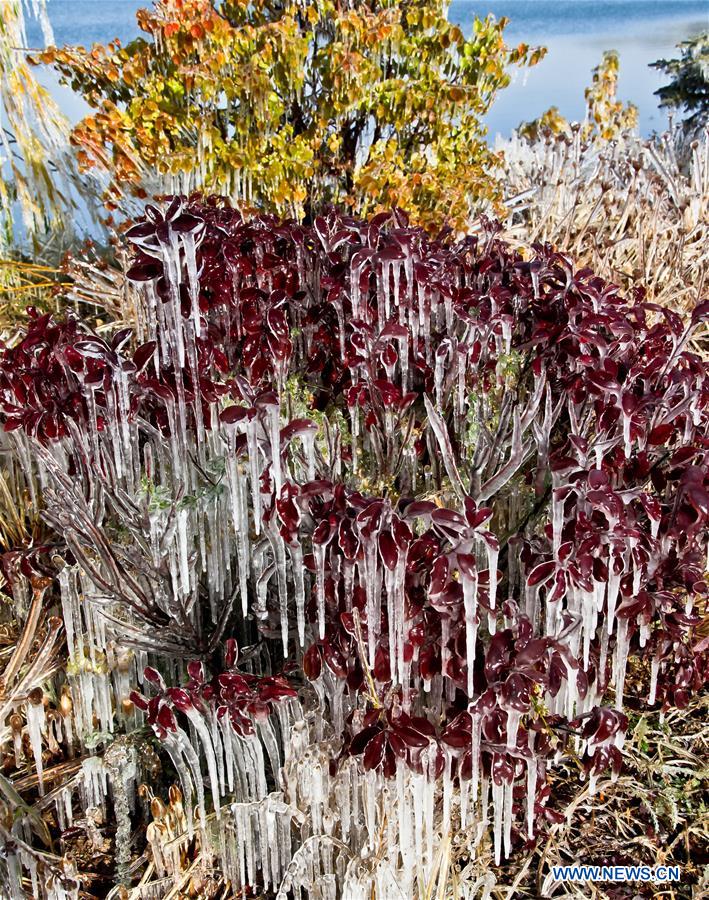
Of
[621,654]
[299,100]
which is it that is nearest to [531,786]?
[621,654]

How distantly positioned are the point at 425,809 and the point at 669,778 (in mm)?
900

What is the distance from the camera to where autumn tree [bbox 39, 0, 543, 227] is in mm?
3660

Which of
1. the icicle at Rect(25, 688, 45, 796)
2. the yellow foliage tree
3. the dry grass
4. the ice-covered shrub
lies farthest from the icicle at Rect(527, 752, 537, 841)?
the yellow foliage tree

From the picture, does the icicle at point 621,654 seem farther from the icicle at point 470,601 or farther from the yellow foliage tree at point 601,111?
the yellow foliage tree at point 601,111

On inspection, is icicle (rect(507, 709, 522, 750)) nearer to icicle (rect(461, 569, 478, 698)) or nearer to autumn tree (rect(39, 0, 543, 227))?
icicle (rect(461, 569, 478, 698))

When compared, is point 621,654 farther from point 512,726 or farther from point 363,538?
point 363,538

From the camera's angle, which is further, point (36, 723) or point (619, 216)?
point (619, 216)

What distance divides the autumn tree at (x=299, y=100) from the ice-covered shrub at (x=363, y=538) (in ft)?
4.83

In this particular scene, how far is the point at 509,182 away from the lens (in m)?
6.55

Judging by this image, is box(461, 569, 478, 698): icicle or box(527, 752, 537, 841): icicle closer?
box(461, 569, 478, 698): icicle

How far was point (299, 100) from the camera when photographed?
3.96 m

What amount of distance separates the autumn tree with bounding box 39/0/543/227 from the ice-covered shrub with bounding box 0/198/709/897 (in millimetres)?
1471

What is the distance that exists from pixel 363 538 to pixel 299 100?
321 cm

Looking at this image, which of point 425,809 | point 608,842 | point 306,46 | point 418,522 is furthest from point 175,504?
point 306,46
